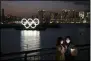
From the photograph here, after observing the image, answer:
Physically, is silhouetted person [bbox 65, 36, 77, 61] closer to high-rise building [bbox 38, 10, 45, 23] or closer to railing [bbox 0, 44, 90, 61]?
railing [bbox 0, 44, 90, 61]

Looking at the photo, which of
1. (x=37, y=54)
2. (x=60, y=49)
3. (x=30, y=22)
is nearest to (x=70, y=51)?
(x=60, y=49)

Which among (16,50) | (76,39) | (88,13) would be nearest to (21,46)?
(16,50)

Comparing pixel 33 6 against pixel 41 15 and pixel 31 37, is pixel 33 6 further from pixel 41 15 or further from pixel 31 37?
pixel 31 37

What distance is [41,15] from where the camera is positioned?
122cm

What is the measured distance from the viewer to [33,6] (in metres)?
1.22

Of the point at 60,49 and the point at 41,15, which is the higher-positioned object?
the point at 41,15

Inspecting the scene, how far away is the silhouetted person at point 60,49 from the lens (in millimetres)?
1239

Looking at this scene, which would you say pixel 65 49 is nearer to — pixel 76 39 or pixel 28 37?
pixel 76 39

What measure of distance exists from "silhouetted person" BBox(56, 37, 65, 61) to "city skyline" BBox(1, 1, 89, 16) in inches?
9.3

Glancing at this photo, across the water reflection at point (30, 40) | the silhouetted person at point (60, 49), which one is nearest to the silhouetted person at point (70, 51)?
the silhouetted person at point (60, 49)

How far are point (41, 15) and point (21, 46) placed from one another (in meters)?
0.28

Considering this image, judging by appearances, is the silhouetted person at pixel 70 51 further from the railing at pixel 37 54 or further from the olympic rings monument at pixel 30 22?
the olympic rings monument at pixel 30 22

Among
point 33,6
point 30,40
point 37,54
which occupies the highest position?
point 33,6

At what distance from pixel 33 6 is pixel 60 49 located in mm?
385
